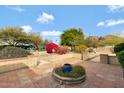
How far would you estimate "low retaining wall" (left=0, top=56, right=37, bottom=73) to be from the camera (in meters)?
7.95

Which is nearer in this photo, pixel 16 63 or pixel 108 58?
pixel 16 63

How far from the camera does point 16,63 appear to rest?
855 centimetres

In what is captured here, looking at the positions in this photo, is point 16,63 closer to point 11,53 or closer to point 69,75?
point 11,53

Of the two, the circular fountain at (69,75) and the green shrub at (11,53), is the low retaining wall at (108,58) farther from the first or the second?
the green shrub at (11,53)

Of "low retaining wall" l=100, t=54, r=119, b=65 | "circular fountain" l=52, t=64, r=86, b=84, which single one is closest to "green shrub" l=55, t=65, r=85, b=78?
"circular fountain" l=52, t=64, r=86, b=84

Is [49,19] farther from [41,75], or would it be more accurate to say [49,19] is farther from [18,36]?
[18,36]

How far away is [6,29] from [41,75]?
879 centimetres

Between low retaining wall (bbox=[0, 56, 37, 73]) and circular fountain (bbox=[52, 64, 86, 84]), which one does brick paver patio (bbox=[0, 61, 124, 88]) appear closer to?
circular fountain (bbox=[52, 64, 86, 84])

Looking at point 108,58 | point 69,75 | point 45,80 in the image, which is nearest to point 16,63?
point 45,80

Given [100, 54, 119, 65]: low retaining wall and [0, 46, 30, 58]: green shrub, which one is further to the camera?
[100, 54, 119, 65]: low retaining wall

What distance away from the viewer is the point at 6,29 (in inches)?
595
